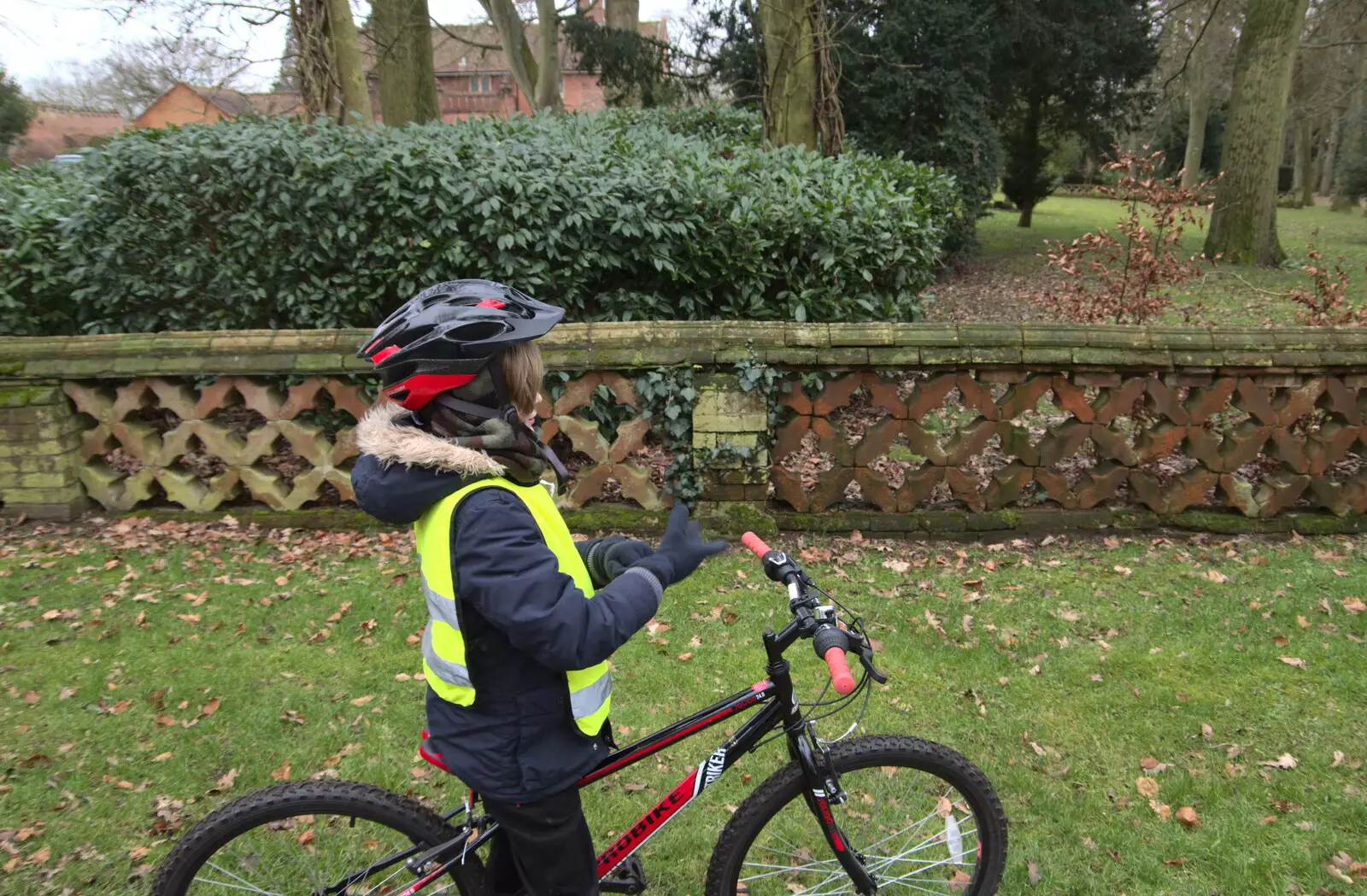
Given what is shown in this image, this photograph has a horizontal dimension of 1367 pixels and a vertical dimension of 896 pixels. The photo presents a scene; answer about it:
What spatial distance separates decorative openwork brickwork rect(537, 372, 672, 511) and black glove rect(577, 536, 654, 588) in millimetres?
2981

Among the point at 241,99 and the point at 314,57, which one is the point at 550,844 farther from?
the point at 241,99

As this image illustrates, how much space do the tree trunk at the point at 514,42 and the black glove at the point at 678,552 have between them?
16764mm

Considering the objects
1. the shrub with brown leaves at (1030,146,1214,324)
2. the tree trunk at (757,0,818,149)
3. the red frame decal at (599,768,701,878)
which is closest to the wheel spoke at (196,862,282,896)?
the red frame decal at (599,768,701,878)

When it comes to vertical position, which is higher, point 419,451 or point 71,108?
point 71,108

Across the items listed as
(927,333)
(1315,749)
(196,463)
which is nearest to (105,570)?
(196,463)

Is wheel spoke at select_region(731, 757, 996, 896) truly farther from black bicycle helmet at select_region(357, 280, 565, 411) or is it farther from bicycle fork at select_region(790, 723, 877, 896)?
black bicycle helmet at select_region(357, 280, 565, 411)

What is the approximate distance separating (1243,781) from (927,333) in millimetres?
2710

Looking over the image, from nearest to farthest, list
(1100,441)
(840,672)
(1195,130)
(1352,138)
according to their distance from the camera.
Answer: (840,672) < (1100,441) < (1352,138) < (1195,130)

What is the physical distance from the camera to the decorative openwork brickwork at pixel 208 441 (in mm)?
5449

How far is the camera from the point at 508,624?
182cm

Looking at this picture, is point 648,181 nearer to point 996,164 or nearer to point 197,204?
point 197,204

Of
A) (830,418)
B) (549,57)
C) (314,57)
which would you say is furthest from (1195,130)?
(830,418)

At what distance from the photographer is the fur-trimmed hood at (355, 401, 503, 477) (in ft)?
6.05

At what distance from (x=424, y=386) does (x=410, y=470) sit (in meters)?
0.19
